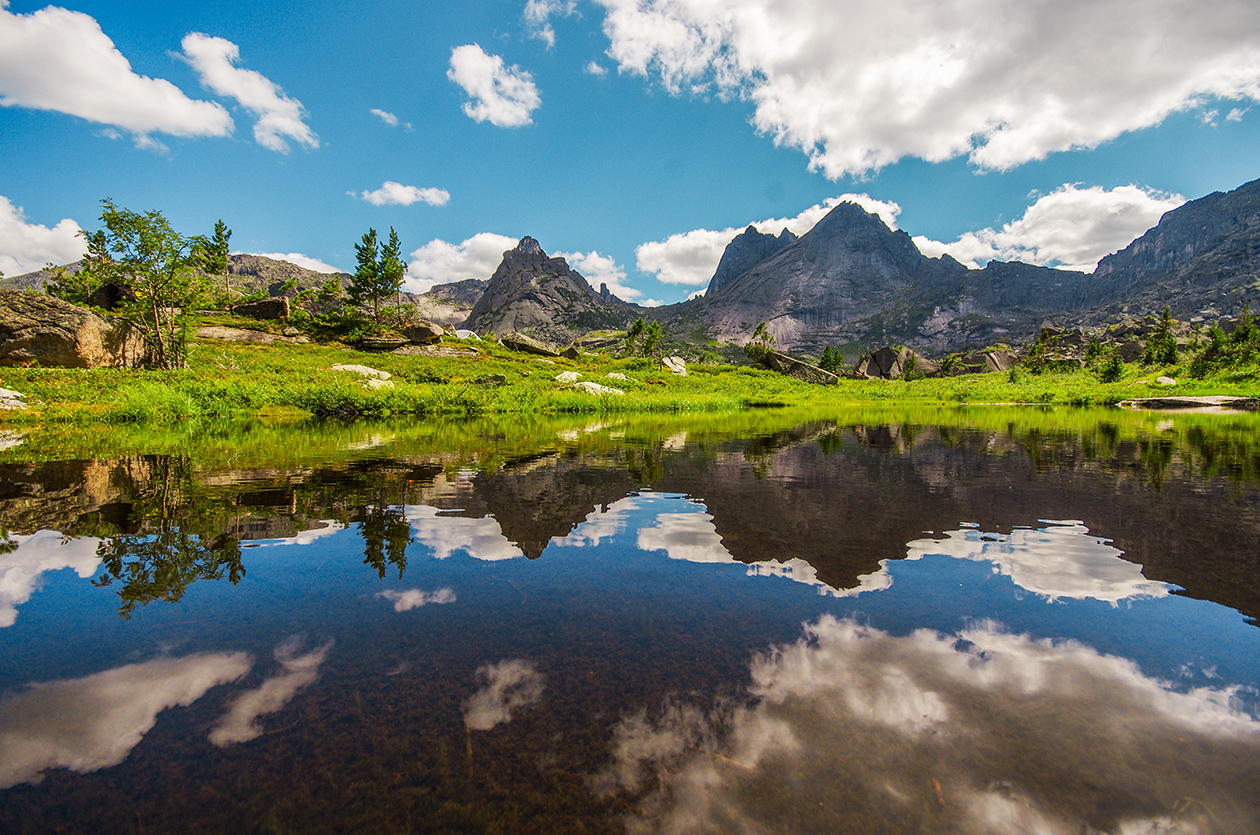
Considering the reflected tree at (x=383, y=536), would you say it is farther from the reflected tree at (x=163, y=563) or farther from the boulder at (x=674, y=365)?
the boulder at (x=674, y=365)

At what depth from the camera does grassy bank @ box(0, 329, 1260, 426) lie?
22344mm

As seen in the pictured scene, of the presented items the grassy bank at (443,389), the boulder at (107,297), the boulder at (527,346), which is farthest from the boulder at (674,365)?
the boulder at (107,297)

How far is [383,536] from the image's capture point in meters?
5.94

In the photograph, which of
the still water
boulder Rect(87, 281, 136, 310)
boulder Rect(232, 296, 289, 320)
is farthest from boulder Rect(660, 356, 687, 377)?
the still water

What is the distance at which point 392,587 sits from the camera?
14.6ft

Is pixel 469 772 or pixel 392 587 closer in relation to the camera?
pixel 469 772

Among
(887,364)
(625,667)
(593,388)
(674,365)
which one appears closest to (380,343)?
(593,388)

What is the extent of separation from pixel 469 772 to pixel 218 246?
102m

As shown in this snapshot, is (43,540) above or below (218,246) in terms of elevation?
below

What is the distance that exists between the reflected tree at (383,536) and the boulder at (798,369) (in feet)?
232

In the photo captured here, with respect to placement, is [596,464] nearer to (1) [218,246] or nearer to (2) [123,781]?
(2) [123,781]

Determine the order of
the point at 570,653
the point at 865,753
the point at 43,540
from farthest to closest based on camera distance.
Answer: the point at 43,540 < the point at 570,653 < the point at 865,753

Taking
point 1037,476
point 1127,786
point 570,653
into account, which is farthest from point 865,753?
point 1037,476

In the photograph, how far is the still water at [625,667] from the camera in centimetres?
214
